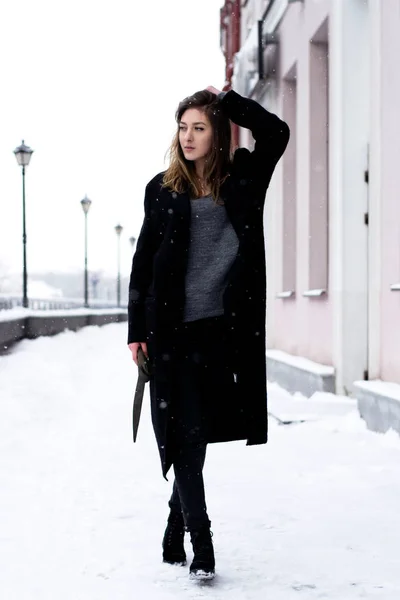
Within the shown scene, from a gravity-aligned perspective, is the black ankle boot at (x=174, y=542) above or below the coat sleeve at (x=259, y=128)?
below

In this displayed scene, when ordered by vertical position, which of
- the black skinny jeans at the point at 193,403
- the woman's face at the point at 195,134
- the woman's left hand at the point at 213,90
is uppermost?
the woman's left hand at the point at 213,90

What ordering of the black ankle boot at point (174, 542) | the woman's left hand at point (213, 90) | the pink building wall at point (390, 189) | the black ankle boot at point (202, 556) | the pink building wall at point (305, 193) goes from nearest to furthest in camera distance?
the black ankle boot at point (202, 556) < the woman's left hand at point (213, 90) < the black ankle boot at point (174, 542) < the pink building wall at point (390, 189) < the pink building wall at point (305, 193)

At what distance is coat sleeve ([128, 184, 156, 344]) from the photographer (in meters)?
3.36

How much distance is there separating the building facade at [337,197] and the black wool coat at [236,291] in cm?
299

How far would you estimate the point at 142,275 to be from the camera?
3379 mm

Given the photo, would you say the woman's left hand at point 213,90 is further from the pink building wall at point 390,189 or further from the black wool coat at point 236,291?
the pink building wall at point 390,189

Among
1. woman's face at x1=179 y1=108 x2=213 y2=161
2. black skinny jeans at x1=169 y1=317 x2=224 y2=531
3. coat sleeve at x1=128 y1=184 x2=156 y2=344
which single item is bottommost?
black skinny jeans at x1=169 y1=317 x2=224 y2=531

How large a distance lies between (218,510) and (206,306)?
1.49m

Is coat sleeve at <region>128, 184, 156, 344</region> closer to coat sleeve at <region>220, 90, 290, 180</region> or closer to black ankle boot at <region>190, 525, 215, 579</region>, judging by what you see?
coat sleeve at <region>220, 90, 290, 180</region>

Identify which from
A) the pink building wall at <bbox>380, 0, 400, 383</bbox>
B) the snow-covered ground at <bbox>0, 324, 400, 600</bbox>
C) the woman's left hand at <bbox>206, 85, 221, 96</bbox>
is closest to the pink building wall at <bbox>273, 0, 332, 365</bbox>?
the snow-covered ground at <bbox>0, 324, 400, 600</bbox>

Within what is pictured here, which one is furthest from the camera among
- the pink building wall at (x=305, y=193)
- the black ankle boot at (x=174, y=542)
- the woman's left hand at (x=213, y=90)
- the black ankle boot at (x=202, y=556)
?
the pink building wall at (x=305, y=193)

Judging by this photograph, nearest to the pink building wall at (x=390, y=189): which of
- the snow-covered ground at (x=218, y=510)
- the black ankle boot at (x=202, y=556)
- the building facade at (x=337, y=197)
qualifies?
the building facade at (x=337, y=197)

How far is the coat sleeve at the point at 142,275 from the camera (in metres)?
3.36

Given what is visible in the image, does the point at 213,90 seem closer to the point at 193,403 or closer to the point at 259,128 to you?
the point at 259,128
